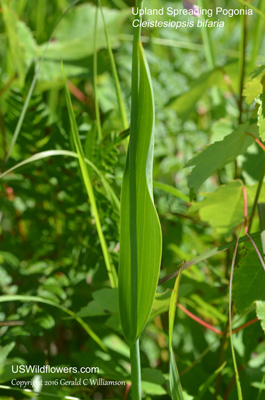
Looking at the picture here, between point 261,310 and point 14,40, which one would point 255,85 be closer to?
point 261,310

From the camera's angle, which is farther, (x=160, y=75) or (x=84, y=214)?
(x=160, y=75)

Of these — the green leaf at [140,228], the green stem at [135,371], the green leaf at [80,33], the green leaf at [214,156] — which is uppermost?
the green leaf at [80,33]

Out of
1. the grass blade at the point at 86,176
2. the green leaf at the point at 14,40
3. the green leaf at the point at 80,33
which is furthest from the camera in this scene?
the green leaf at the point at 80,33

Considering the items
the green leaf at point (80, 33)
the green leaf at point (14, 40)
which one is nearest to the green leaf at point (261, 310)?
the green leaf at point (14, 40)

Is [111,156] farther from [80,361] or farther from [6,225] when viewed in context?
[6,225]

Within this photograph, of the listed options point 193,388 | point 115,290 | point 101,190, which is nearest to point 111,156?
point 101,190

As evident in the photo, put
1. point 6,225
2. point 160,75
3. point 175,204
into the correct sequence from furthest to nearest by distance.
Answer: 1. point 160,75
2. point 6,225
3. point 175,204

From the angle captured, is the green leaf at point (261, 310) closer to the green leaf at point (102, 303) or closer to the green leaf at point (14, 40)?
the green leaf at point (102, 303)

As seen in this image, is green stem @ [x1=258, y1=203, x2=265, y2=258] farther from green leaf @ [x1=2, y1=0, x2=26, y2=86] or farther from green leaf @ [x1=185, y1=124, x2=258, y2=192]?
green leaf @ [x1=2, y1=0, x2=26, y2=86]
